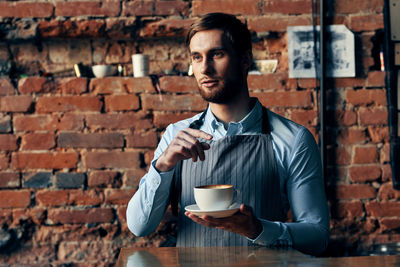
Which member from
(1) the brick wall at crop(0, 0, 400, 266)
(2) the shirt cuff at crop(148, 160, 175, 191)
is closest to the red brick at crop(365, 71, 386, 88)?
(1) the brick wall at crop(0, 0, 400, 266)

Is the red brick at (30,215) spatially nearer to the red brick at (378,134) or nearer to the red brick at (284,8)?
the red brick at (284,8)

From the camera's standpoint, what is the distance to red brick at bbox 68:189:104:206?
1.84 meters

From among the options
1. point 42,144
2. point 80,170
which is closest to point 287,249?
point 80,170

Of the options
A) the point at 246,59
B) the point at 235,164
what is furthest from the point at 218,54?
the point at 235,164

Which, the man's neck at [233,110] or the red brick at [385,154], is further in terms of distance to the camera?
the red brick at [385,154]

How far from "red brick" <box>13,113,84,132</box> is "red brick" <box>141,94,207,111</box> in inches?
11.0

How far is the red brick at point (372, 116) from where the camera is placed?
1.88 metres

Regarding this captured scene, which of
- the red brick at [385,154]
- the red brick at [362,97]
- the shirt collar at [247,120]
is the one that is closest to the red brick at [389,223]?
the red brick at [385,154]

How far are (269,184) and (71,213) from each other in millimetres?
887

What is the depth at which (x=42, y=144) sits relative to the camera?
1843 millimetres

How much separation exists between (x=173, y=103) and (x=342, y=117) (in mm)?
707

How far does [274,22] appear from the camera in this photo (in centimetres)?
188

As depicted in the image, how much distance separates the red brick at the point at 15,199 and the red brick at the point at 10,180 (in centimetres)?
3

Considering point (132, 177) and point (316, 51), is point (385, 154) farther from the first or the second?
point (132, 177)
